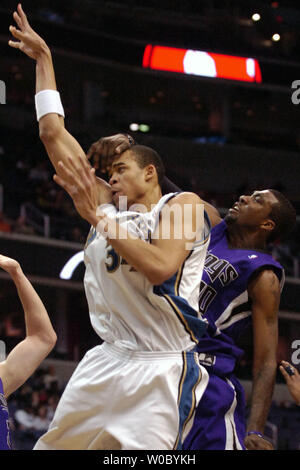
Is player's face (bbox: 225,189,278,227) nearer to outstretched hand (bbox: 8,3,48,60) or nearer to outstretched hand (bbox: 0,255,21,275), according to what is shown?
outstretched hand (bbox: 0,255,21,275)

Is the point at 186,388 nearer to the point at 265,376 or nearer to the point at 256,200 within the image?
the point at 265,376

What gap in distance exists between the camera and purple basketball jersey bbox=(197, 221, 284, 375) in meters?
3.48

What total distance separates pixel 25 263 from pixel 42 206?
134 centimetres

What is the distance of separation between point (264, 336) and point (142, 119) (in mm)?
17068

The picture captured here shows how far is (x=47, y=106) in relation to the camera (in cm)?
314

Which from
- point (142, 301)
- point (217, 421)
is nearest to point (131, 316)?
point (142, 301)

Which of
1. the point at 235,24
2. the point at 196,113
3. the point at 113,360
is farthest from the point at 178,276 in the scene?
the point at 196,113

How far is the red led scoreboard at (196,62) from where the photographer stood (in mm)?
17906

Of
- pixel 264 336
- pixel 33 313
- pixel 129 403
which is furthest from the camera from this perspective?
pixel 33 313

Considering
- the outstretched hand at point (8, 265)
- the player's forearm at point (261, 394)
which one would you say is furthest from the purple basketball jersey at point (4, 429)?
the player's forearm at point (261, 394)

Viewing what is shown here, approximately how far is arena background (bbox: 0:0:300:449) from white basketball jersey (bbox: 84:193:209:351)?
11508 millimetres

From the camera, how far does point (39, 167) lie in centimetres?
1723

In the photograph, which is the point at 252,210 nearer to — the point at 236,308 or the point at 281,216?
the point at 281,216

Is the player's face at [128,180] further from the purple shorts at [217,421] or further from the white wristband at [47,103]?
the purple shorts at [217,421]
